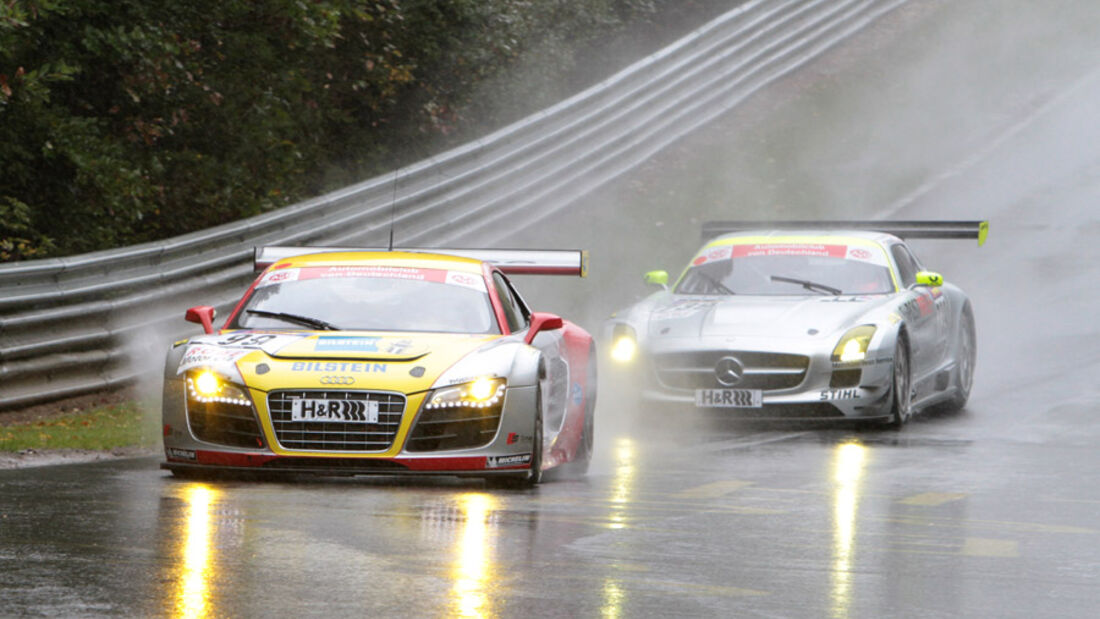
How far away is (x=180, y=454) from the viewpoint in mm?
9938

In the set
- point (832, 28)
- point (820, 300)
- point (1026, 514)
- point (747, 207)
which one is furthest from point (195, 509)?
point (832, 28)

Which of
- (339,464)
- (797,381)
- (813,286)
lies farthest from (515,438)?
(813,286)

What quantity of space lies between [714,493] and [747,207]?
55.0 ft

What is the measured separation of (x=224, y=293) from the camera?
16516mm

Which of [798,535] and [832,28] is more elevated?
[832,28]

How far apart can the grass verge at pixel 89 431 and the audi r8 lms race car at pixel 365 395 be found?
1.66 m

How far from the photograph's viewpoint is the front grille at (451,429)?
31.9 feet

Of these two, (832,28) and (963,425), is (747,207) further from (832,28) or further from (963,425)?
(963,425)

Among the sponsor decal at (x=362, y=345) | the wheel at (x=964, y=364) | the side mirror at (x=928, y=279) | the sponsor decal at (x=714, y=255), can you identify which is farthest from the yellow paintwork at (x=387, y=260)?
the wheel at (x=964, y=364)

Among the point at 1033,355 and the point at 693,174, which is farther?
the point at 693,174

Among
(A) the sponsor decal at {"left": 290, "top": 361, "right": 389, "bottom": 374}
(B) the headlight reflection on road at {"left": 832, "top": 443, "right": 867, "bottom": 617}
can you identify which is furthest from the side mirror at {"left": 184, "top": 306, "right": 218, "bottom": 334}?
(B) the headlight reflection on road at {"left": 832, "top": 443, "right": 867, "bottom": 617}

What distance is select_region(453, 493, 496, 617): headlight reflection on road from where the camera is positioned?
20.9ft

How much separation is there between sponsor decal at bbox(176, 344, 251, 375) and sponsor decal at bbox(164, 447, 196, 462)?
1.32 ft

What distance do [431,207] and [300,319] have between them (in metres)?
9.64
